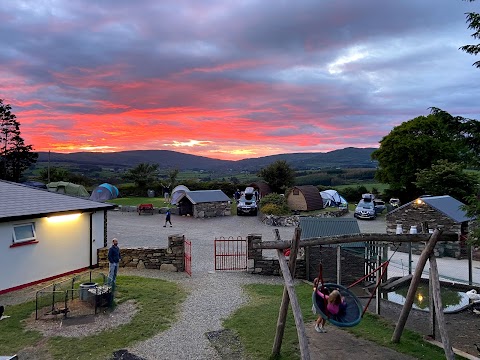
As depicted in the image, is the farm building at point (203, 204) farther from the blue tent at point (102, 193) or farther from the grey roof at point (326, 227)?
the grey roof at point (326, 227)

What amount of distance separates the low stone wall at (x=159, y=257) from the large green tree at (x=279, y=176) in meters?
31.6

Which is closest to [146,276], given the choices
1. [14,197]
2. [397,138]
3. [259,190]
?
[14,197]

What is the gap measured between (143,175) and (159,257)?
38199 mm

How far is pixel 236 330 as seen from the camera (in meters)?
9.36

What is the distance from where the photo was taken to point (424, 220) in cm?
2056

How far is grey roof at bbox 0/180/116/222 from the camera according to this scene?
1334 cm

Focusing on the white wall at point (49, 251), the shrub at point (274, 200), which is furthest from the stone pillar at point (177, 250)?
the shrub at point (274, 200)

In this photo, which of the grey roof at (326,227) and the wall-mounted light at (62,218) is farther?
the grey roof at (326,227)

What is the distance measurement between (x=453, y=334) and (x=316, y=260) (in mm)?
6126

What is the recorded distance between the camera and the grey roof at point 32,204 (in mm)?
13336

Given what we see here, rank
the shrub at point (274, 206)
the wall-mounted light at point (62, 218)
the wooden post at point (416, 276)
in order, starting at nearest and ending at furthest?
the wooden post at point (416, 276) < the wall-mounted light at point (62, 218) < the shrub at point (274, 206)

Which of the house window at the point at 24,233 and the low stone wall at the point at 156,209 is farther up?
the house window at the point at 24,233

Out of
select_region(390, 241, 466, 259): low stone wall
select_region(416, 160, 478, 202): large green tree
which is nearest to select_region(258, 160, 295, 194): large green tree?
select_region(416, 160, 478, 202): large green tree

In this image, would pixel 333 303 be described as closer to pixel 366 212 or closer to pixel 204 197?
pixel 366 212
